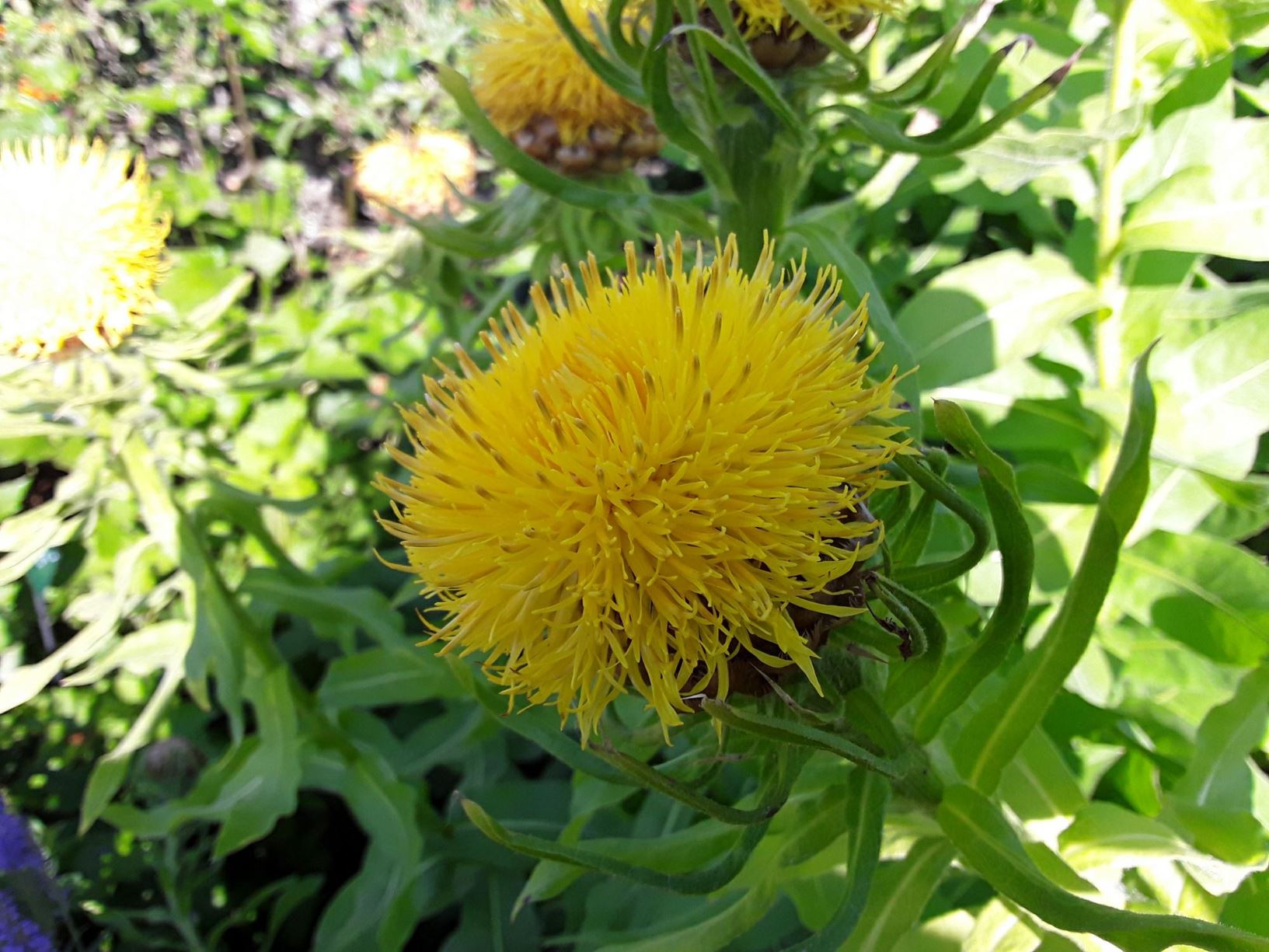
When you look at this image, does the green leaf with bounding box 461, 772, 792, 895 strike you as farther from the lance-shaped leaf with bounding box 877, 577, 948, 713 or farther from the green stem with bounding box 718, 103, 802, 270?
the green stem with bounding box 718, 103, 802, 270

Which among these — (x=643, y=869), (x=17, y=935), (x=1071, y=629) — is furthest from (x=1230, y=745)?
(x=17, y=935)

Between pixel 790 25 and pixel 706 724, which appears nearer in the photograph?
pixel 706 724

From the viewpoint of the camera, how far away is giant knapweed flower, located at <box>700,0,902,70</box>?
1.04 m

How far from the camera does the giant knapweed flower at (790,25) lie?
1038 mm

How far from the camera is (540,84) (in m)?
1.54

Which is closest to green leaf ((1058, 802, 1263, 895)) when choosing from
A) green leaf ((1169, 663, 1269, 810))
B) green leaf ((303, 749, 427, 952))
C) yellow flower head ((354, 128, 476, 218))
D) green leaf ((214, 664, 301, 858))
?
green leaf ((1169, 663, 1269, 810))

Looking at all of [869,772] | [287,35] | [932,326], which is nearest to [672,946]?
[869,772]

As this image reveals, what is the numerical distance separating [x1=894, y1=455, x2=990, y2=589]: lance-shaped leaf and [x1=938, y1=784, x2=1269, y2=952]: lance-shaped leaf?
0.84ft

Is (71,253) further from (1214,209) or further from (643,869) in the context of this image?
(1214,209)

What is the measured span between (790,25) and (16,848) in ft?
6.44

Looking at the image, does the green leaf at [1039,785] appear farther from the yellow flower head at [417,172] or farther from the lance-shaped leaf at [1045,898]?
the yellow flower head at [417,172]

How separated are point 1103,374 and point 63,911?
2199 mm

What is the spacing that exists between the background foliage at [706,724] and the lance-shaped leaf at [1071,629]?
0.07 ft

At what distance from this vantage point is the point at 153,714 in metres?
1.63
